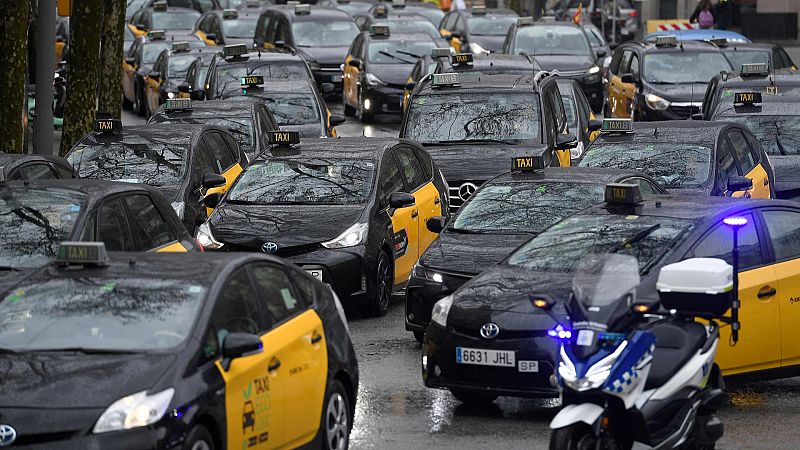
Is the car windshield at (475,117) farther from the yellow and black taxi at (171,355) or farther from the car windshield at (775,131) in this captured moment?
the yellow and black taxi at (171,355)

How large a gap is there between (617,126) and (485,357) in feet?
25.7

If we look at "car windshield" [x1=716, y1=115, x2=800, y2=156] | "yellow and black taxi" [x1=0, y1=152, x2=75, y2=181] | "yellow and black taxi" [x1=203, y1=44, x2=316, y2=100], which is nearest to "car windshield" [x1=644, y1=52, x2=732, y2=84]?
"yellow and black taxi" [x1=203, y1=44, x2=316, y2=100]

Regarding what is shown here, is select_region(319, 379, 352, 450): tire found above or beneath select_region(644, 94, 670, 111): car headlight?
above

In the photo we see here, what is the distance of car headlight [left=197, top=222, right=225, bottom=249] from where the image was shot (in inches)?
637

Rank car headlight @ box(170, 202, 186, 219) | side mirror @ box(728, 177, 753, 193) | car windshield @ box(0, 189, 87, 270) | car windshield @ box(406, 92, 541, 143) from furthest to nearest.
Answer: car windshield @ box(406, 92, 541, 143)
car headlight @ box(170, 202, 186, 219)
side mirror @ box(728, 177, 753, 193)
car windshield @ box(0, 189, 87, 270)

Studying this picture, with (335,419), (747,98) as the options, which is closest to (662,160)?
(747,98)

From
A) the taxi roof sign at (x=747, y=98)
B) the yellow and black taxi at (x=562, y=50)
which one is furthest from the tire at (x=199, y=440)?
the yellow and black taxi at (x=562, y=50)

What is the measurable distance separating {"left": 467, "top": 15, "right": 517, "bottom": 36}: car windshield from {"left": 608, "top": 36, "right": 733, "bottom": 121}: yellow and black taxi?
38.1 ft

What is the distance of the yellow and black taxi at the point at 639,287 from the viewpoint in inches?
456

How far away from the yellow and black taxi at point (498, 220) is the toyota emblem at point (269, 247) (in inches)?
54.8

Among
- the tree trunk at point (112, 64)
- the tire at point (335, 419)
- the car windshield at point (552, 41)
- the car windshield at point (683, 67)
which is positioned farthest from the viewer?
the car windshield at point (552, 41)

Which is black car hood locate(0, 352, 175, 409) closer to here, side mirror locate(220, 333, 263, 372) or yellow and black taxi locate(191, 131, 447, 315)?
side mirror locate(220, 333, 263, 372)

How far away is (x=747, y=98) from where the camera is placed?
21609 mm

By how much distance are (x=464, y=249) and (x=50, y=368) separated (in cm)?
623
